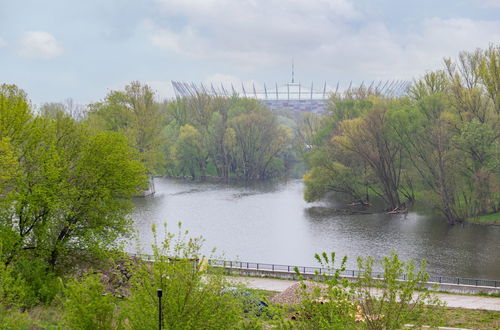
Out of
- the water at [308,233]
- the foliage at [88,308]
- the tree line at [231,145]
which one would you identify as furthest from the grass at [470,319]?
the tree line at [231,145]

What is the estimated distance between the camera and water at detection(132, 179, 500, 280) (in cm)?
3894

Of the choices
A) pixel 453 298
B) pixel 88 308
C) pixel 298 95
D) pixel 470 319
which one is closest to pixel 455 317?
pixel 470 319

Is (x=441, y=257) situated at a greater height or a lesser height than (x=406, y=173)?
lesser

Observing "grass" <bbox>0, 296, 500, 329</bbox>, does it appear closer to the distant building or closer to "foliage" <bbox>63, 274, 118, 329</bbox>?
"foliage" <bbox>63, 274, 118, 329</bbox>

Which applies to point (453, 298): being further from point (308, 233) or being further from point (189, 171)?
point (189, 171)

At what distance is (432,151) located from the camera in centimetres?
5400

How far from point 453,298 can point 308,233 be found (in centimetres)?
1968

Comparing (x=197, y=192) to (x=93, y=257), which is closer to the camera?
(x=93, y=257)

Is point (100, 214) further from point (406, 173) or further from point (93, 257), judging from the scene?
point (406, 173)

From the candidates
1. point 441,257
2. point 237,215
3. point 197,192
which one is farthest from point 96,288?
point 197,192

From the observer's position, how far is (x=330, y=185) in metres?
62.4

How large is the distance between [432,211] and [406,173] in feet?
17.5

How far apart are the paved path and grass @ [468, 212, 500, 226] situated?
81.2 ft

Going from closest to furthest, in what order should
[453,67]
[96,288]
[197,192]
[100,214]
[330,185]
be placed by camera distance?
[96,288] → [100,214] → [453,67] → [330,185] → [197,192]
